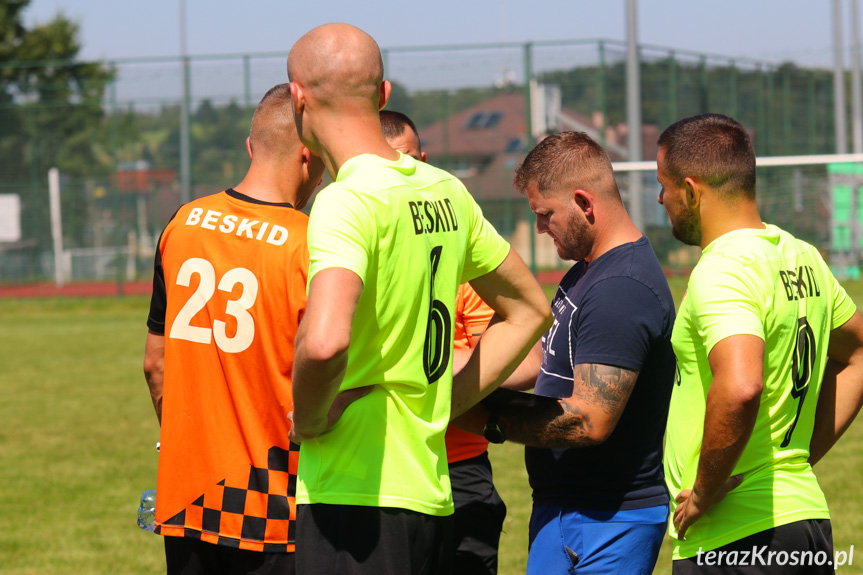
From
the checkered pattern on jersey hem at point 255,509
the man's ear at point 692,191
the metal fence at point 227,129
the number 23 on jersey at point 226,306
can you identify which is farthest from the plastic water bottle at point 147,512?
the metal fence at point 227,129

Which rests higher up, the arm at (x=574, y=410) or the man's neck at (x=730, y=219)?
the man's neck at (x=730, y=219)

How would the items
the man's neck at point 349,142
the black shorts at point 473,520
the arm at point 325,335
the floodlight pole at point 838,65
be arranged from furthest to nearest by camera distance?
the floodlight pole at point 838,65, the black shorts at point 473,520, the man's neck at point 349,142, the arm at point 325,335

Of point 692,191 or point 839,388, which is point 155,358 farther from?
point 839,388

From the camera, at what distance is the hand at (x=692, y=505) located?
8.06 feet

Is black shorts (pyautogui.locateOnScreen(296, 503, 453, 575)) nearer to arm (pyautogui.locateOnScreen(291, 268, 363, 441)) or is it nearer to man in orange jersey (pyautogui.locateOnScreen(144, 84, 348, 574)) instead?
arm (pyautogui.locateOnScreen(291, 268, 363, 441))

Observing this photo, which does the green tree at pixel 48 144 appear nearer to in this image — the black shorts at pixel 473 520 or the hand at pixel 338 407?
the black shorts at pixel 473 520

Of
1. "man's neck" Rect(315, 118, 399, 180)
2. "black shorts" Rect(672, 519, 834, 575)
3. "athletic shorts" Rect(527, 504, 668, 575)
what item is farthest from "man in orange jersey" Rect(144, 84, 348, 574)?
"black shorts" Rect(672, 519, 834, 575)

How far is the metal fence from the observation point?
23.0 metres

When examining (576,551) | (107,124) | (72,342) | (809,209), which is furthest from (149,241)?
(576,551)

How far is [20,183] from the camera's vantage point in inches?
995

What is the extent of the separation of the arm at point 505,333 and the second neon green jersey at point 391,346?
0.23m

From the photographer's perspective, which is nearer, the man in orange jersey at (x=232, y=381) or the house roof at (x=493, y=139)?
the man in orange jersey at (x=232, y=381)

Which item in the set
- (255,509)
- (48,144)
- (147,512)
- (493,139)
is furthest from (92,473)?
(48,144)

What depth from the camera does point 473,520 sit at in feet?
10.8
